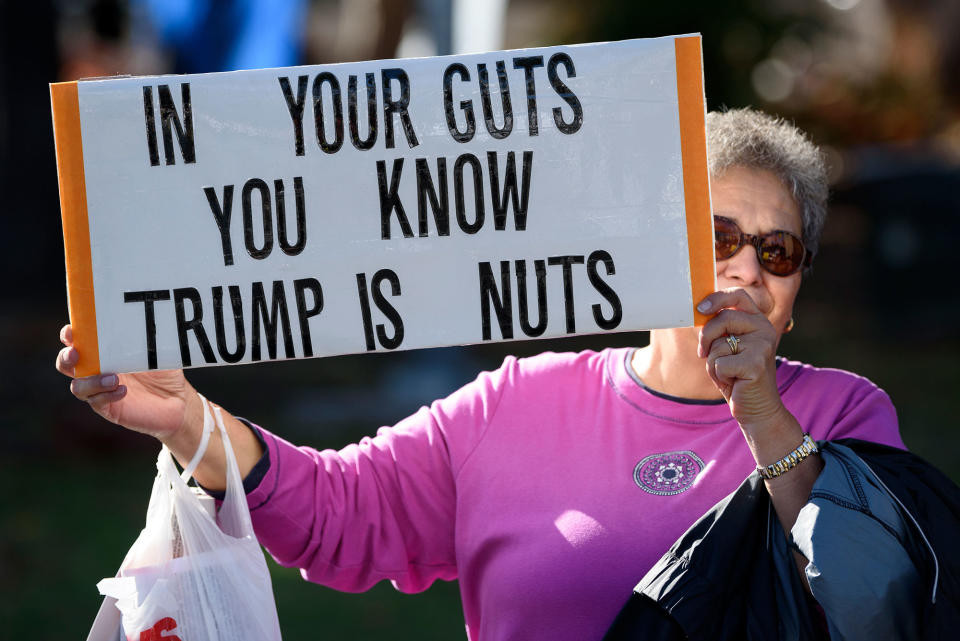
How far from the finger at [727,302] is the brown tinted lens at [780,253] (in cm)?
19

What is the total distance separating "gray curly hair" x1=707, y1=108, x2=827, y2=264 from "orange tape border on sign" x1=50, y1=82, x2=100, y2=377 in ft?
3.95

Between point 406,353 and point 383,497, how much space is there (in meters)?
7.06

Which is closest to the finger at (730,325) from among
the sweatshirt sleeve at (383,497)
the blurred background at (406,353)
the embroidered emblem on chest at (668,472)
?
the embroidered emblem on chest at (668,472)

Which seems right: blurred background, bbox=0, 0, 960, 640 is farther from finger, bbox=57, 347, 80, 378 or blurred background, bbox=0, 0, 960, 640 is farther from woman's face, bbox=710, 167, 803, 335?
finger, bbox=57, 347, 80, 378

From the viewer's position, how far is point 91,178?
2057 mm

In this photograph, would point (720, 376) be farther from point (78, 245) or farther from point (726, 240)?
point (78, 245)

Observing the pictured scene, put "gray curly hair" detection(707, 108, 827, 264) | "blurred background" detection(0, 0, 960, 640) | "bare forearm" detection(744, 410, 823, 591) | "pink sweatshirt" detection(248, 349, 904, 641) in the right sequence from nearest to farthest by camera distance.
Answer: "bare forearm" detection(744, 410, 823, 591) → "pink sweatshirt" detection(248, 349, 904, 641) → "gray curly hair" detection(707, 108, 827, 264) → "blurred background" detection(0, 0, 960, 640)

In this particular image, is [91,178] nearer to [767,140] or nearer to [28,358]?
[767,140]

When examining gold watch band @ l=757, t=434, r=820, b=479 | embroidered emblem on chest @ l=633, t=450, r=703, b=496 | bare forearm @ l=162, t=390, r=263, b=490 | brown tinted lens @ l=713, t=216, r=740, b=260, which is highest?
brown tinted lens @ l=713, t=216, r=740, b=260

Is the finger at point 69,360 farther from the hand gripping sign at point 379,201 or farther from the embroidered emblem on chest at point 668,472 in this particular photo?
the embroidered emblem on chest at point 668,472

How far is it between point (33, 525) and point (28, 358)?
131 inches

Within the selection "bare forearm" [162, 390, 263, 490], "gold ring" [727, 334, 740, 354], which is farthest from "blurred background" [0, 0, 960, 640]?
"gold ring" [727, 334, 740, 354]

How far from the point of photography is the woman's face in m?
2.21

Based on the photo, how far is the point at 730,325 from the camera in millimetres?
1996
